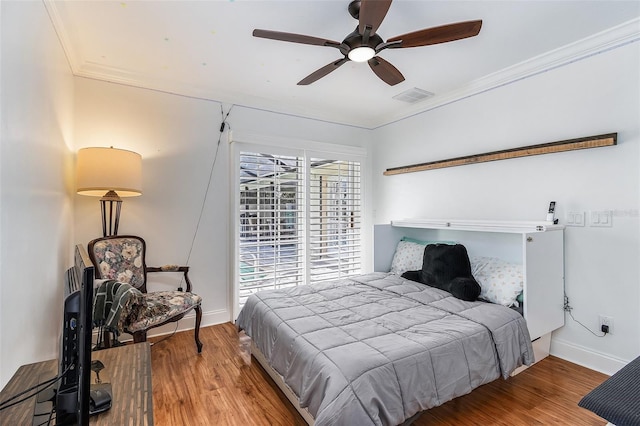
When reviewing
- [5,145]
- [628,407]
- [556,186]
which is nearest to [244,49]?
[5,145]

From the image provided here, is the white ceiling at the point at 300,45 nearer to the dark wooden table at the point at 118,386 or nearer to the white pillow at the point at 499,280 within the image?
the white pillow at the point at 499,280

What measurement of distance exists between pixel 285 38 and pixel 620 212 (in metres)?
2.77

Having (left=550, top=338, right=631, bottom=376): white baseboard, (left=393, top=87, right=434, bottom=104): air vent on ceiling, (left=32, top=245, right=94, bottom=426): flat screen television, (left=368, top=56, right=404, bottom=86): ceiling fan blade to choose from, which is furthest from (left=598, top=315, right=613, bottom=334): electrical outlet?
(left=32, top=245, right=94, bottom=426): flat screen television

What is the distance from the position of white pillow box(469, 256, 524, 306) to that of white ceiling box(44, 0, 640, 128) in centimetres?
179

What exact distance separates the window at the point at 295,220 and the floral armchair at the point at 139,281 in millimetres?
800

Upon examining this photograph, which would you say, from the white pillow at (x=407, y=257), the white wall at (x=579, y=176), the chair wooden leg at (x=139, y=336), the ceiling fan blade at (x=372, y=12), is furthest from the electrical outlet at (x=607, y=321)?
the chair wooden leg at (x=139, y=336)

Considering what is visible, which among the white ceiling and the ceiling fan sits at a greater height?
the white ceiling

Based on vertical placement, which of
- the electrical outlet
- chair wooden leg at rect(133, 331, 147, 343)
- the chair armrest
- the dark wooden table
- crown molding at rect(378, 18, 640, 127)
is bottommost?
chair wooden leg at rect(133, 331, 147, 343)

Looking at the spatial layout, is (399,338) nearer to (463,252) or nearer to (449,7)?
(463,252)

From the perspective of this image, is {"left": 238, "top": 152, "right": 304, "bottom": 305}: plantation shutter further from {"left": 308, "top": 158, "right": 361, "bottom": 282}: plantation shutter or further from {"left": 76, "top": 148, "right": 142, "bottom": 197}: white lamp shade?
{"left": 76, "top": 148, "right": 142, "bottom": 197}: white lamp shade

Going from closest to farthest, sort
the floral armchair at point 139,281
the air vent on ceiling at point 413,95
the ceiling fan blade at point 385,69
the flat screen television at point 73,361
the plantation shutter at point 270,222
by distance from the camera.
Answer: the flat screen television at point 73,361 → the ceiling fan blade at point 385,69 → the floral armchair at point 139,281 → the air vent on ceiling at point 413,95 → the plantation shutter at point 270,222

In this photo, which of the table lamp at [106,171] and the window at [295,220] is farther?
the window at [295,220]

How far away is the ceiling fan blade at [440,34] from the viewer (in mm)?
1771

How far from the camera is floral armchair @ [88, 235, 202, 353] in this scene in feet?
7.75
